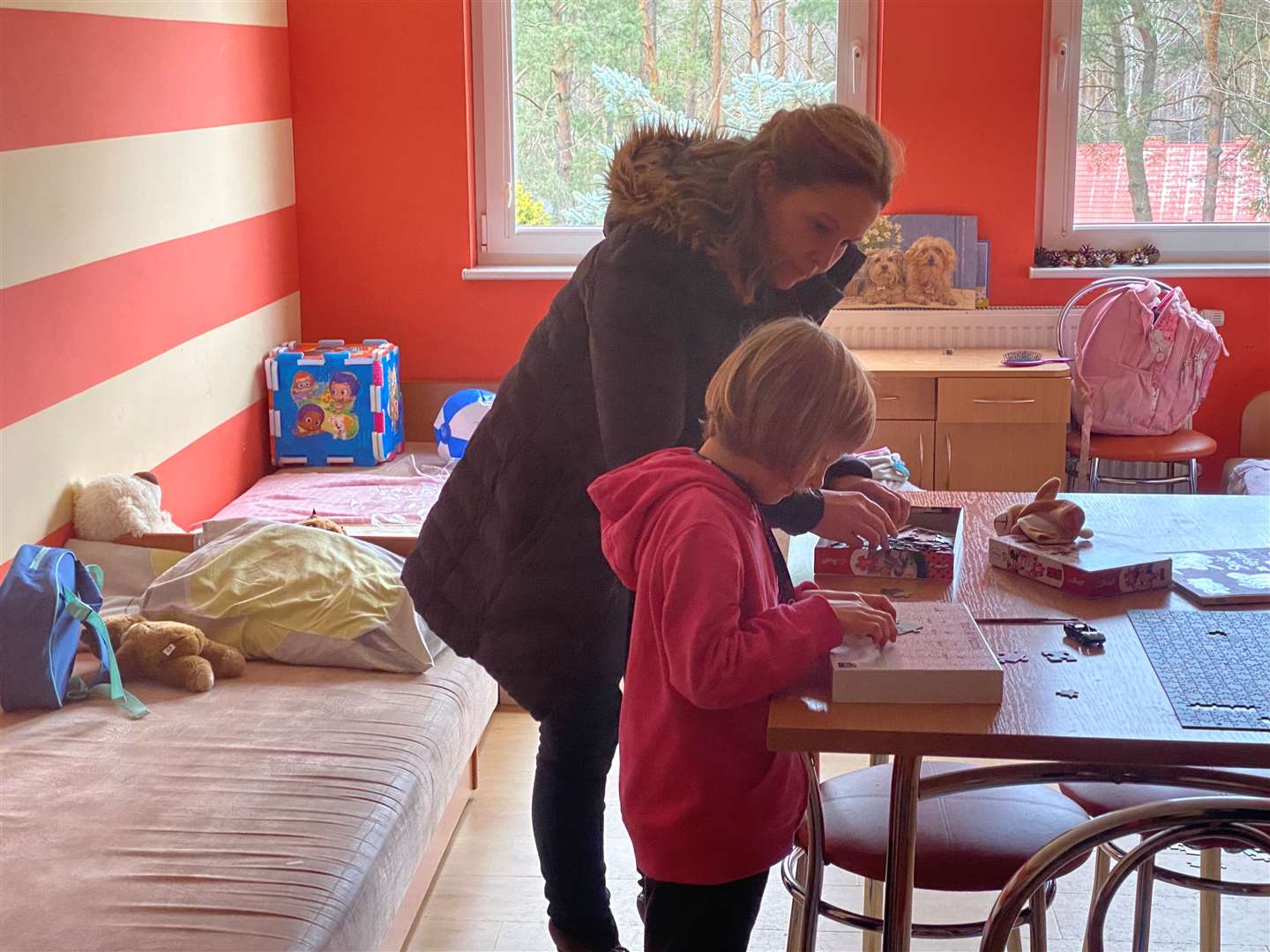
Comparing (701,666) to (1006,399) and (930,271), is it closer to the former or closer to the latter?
(1006,399)

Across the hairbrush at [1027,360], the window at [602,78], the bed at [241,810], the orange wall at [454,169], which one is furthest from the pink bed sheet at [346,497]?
the hairbrush at [1027,360]

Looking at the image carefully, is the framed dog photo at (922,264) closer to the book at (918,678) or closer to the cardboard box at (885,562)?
the cardboard box at (885,562)

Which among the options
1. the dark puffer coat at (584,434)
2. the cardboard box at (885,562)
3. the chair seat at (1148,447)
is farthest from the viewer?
the chair seat at (1148,447)

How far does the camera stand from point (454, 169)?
454 centimetres

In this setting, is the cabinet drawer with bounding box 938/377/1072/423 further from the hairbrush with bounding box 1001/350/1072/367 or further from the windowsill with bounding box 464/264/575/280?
the windowsill with bounding box 464/264/575/280

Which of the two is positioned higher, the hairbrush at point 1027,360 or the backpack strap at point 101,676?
the hairbrush at point 1027,360

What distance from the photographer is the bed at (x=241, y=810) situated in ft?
6.01

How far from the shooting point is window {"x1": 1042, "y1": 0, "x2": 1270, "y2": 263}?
172 inches

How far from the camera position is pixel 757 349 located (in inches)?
55.1

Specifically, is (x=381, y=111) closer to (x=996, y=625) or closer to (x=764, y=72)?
(x=764, y=72)

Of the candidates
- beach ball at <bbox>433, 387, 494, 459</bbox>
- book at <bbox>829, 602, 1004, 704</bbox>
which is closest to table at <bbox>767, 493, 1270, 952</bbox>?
book at <bbox>829, 602, 1004, 704</bbox>

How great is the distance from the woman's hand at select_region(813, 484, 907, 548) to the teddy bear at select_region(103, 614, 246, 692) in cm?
144

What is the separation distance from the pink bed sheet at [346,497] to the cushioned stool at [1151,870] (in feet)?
6.93

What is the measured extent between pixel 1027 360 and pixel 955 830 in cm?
262
